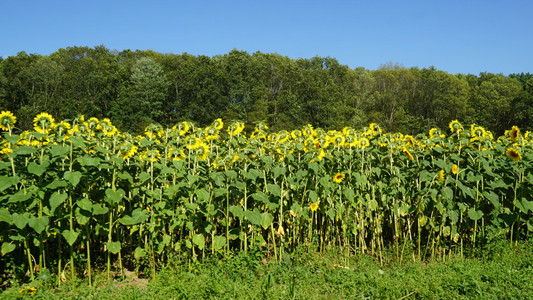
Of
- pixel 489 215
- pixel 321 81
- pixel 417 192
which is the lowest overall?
pixel 489 215

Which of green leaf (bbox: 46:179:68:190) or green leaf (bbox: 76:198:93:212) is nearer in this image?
green leaf (bbox: 46:179:68:190)

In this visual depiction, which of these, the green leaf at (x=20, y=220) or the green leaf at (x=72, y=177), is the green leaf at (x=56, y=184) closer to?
the green leaf at (x=72, y=177)

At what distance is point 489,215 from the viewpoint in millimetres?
4453

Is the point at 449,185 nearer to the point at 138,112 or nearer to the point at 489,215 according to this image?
the point at 489,215

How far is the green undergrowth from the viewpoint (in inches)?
130

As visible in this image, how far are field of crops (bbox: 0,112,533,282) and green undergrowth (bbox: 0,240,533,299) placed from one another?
6.6 inches

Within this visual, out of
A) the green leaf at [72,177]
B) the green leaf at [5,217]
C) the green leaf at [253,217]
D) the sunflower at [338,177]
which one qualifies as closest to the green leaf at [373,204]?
the sunflower at [338,177]

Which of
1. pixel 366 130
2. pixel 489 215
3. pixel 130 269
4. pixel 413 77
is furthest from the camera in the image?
pixel 413 77

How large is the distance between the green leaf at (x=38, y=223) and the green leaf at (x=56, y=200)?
0.10 metres

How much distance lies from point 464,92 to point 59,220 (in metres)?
57.1

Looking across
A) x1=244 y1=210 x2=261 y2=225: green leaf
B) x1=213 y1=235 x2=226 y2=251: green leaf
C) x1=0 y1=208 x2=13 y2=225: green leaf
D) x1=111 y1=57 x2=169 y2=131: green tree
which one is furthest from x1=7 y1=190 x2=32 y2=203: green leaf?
x1=111 y1=57 x2=169 y2=131: green tree

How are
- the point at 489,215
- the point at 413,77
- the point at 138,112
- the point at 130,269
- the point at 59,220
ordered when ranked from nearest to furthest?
the point at 59,220 → the point at 130,269 → the point at 489,215 → the point at 138,112 → the point at 413,77

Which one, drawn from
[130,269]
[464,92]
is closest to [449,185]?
[130,269]

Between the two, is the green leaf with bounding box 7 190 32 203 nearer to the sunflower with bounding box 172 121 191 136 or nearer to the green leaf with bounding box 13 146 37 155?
the green leaf with bounding box 13 146 37 155
